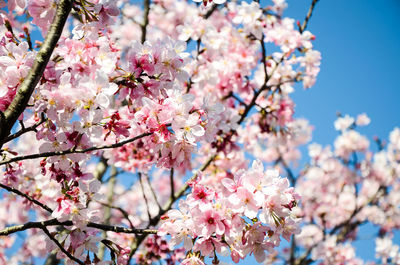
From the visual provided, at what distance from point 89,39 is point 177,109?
2.46 feet

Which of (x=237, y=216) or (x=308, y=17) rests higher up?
(x=308, y=17)

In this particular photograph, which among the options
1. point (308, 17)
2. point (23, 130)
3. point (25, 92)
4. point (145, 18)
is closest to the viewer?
point (25, 92)

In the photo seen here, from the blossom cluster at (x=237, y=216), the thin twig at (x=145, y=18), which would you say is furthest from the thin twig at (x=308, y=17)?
the blossom cluster at (x=237, y=216)

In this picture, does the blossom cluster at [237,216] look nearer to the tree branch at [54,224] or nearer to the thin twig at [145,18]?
the tree branch at [54,224]

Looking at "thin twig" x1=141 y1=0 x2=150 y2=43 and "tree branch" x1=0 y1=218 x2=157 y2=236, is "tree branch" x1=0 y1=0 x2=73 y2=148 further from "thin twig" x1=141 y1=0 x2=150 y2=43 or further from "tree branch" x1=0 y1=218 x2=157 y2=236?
"thin twig" x1=141 y1=0 x2=150 y2=43

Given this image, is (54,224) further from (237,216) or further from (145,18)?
(145,18)

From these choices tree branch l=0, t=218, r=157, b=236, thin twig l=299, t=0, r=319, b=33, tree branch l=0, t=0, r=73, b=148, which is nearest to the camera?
tree branch l=0, t=0, r=73, b=148

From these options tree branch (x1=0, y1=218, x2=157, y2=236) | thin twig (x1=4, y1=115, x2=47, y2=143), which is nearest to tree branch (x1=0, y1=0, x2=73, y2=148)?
thin twig (x1=4, y1=115, x2=47, y2=143)

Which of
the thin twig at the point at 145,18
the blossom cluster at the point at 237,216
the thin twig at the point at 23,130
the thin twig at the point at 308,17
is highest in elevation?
the thin twig at the point at 145,18

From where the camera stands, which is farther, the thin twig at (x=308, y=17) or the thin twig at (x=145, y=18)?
the thin twig at (x=145, y=18)

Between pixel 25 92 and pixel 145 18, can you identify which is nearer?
pixel 25 92

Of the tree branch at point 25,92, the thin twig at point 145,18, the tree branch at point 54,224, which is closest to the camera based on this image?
the tree branch at point 25,92

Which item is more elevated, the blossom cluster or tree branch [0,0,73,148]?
tree branch [0,0,73,148]

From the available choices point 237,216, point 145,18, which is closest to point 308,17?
point 145,18
